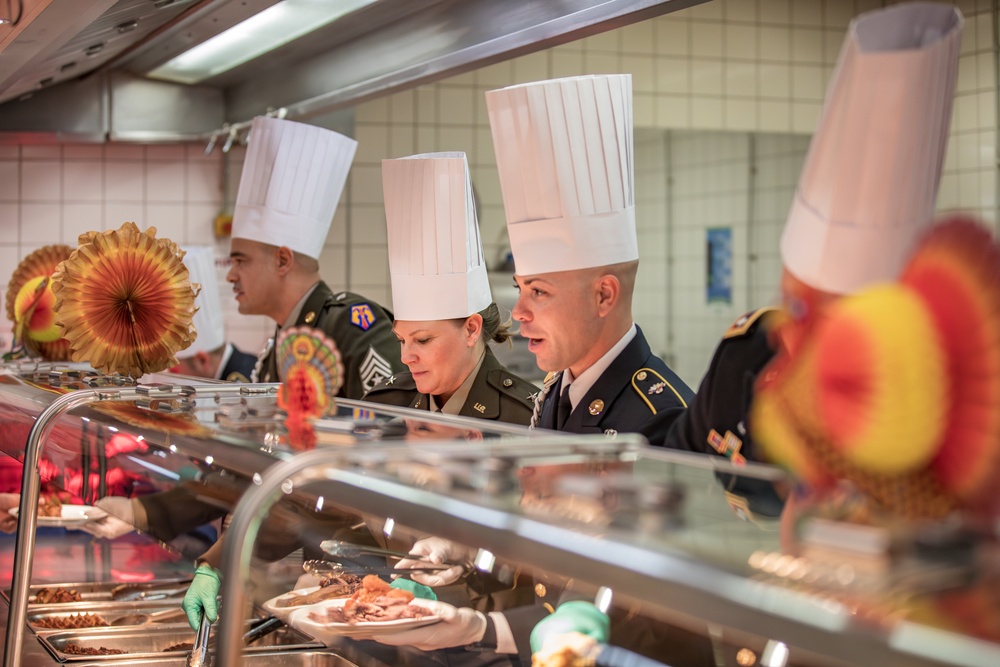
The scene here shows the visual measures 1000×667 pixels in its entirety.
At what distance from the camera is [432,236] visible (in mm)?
2406

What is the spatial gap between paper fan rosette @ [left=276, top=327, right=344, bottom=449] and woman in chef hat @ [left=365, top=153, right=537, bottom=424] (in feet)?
1.23

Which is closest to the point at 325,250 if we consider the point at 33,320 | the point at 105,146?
the point at 105,146

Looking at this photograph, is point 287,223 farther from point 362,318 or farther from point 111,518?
point 111,518

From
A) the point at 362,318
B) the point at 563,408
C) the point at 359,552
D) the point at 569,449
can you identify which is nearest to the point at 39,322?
the point at 362,318

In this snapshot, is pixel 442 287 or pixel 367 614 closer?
pixel 367 614

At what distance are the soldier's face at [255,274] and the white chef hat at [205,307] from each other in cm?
91

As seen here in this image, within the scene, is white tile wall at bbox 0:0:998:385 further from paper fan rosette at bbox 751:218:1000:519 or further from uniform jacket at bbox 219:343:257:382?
paper fan rosette at bbox 751:218:1000:519

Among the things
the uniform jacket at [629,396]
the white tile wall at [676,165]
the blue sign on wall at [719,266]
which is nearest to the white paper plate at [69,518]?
the uniform jacket at [629,396]

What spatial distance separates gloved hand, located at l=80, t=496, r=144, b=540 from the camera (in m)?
1.72

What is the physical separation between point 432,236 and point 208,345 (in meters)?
2.12

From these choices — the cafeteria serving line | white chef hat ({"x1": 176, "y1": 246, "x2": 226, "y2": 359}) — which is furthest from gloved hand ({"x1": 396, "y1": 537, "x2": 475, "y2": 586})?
white chef hat ({"x1": 176, "y1": 246, "x2": 226, "y2": 359})

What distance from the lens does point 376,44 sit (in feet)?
12.3

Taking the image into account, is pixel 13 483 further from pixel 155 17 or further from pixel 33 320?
pixel 155 17

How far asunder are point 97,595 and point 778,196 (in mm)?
3792
